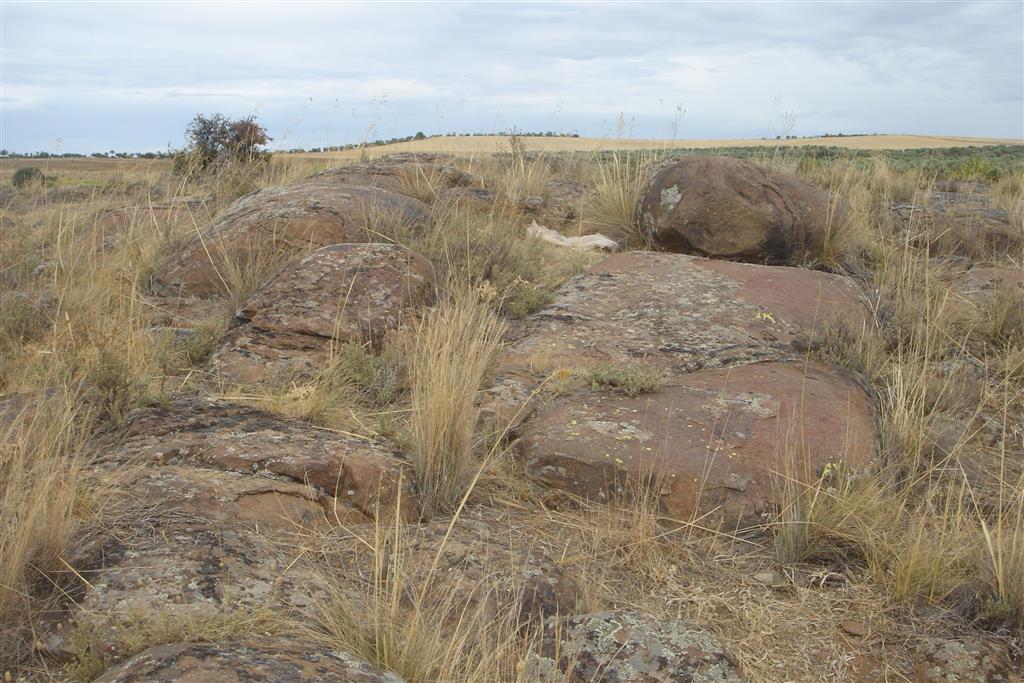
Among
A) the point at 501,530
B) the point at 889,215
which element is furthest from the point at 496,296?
the point at 889,215

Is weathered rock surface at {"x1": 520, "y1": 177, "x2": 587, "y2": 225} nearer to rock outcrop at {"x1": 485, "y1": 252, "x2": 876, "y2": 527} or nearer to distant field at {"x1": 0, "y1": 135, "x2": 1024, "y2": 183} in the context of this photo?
distant field at {"x1": 0, "y1": 135, "x2": 1024, "y2": 183}

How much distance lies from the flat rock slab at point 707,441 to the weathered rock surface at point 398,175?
13.5 ft

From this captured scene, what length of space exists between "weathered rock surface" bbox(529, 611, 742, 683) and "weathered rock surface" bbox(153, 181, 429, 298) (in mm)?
3610

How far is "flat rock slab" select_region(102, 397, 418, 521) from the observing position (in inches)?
124

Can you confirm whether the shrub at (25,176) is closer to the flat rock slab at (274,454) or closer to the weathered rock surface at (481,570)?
the flat rock slab at (274,454)

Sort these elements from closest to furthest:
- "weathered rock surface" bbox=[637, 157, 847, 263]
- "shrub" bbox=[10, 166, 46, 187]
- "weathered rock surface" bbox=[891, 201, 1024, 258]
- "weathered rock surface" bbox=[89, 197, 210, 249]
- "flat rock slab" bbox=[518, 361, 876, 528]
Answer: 1. "flat rock slab" bbox=[518, 361, 876, 528]
2. "weathered rock surface" bbox=[637, 157, 847, 263]
3. "weathered rock surface" bbox=[89, 197, 210, 249]
4. "weathered rock surface" bbox=[891, 201, 1024, 258]
5. "shrub" bbox=[10, 166, 46, 187]

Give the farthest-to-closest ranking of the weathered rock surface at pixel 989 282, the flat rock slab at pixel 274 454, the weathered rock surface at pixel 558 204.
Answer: the weathered rock surface at pixel 558 204
the weathered rock surface at pixel 989 282
the flat rock slab at pixel 274 454

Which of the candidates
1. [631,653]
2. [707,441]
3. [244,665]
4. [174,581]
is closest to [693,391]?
[707,441]

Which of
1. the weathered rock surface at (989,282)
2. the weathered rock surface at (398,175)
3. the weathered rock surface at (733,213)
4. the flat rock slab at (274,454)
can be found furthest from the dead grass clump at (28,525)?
the weathered rock surface at (989,282)

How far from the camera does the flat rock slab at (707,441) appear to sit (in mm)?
3521

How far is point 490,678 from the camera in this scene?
93.2 inches

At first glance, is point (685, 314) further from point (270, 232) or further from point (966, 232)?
point (966, 232)

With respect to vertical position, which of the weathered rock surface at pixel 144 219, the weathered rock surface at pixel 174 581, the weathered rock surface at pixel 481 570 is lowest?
the weathered rock surface at pixel 481 570

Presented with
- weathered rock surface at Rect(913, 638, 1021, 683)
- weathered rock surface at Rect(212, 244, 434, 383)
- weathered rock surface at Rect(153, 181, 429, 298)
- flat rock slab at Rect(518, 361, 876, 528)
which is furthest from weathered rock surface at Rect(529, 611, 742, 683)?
→ weathered rock surface at Rect(153, 181, 429, 298)
